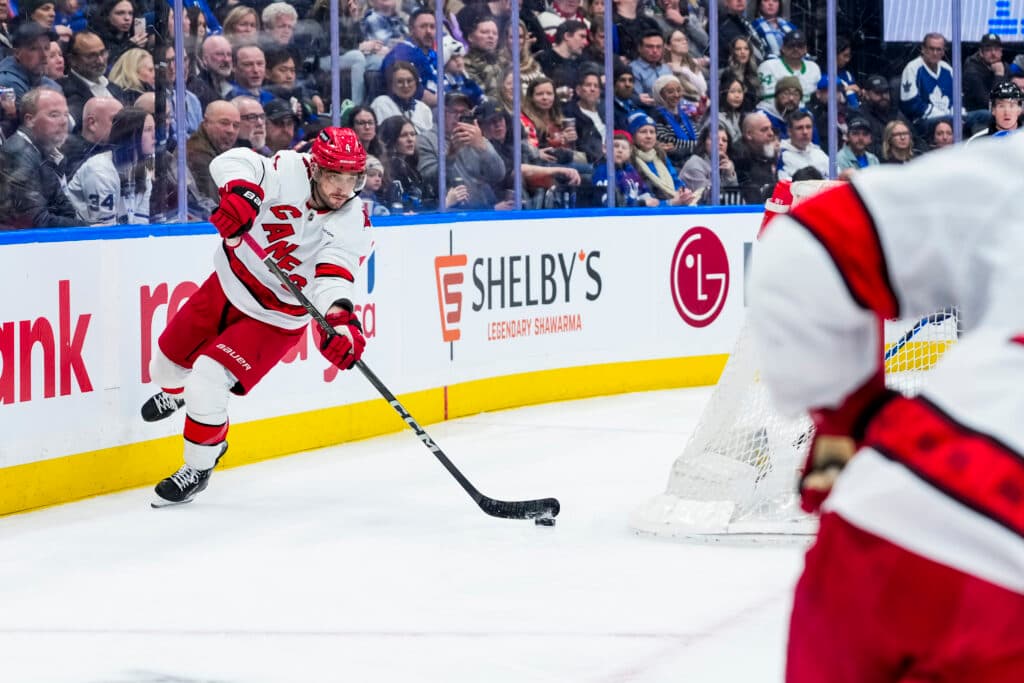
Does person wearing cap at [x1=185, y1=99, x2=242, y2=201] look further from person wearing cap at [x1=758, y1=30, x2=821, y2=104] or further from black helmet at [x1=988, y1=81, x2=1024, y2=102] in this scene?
person wearing cap at [x1=758, y1=30, x2=821, y2=104]

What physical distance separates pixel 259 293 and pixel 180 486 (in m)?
0.57

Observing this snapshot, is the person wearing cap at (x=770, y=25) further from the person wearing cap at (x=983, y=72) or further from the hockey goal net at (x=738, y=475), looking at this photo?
the hockey goal net at (x=738, y=475)

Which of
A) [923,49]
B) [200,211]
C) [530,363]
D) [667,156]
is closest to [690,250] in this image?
[667,156]

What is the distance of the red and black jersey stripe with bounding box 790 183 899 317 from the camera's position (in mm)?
1197

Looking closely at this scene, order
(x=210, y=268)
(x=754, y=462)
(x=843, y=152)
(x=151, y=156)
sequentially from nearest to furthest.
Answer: (x=754, y=462) < (x=210, y=268) < (x=151, y=156) < (x=843, y=152)

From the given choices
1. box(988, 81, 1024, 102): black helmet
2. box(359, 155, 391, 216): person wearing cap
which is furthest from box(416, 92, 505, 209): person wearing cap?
box(988, 81, 1024, 102): black helmet

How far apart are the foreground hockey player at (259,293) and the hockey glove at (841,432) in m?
2.80

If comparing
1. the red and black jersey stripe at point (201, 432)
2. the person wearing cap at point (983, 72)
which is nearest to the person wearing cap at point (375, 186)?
the red and black jersey stripe at point (201, 432)

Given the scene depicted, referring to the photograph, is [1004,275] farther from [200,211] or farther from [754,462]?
[200,211]

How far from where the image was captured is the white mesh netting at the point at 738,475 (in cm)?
375

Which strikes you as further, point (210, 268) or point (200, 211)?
point (200, 211)

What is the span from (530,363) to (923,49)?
2.94m

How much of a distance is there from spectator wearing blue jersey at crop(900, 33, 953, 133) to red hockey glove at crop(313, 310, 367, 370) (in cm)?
459

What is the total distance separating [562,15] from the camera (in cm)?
702
